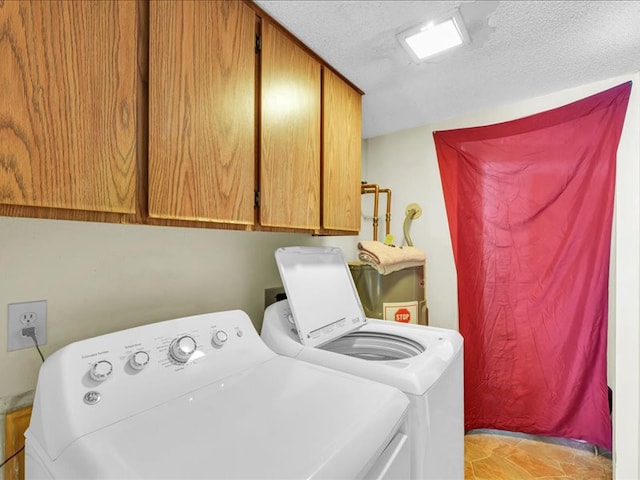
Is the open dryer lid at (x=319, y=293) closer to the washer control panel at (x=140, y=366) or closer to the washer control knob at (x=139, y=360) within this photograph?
the washer control panel at (x=140, y=366)

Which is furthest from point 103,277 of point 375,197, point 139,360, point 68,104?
point 375,197

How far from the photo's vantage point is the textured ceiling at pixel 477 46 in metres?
1.27

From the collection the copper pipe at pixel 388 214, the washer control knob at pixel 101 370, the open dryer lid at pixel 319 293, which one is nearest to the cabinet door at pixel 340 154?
the open dryer lid at pixel 319 293

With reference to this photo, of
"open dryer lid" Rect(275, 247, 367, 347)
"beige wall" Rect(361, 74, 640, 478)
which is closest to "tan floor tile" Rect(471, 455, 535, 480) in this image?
"beige wall" Rect(361, 74, 640, 478)

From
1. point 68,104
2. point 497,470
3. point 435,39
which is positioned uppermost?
point 435,39

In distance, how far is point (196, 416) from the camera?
→ 0.85m

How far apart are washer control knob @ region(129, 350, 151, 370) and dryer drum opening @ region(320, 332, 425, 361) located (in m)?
0.84

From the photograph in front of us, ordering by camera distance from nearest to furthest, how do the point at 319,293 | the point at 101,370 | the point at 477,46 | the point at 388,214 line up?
the point at 101,370 → the point at 477,46 → the point at 319,293 → the point at 388,214

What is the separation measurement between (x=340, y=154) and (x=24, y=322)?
143 centimetres

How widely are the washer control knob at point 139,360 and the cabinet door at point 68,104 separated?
17.0 inches

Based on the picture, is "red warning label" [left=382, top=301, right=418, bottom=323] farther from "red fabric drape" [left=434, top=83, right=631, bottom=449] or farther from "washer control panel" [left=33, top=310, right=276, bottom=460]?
"washer control panel" [left=33, top=310, right=276, bottom=460]

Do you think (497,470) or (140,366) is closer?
(140,366)

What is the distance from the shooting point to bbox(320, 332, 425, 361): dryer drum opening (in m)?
1.63

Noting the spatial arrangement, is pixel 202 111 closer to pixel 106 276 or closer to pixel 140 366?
pixel 106 276
